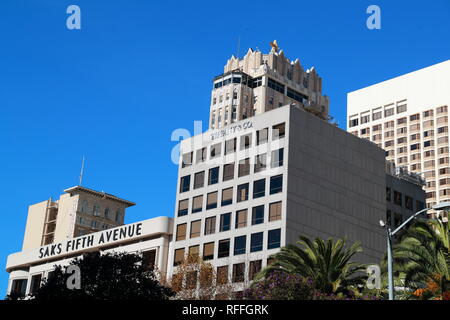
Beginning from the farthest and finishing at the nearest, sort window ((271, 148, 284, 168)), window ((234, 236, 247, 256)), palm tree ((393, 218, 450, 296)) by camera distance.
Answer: window ((271, 148, 284, 168)) < window ((234, 236, 247, 256)) < palm tree ((393, 218, 450, 296))

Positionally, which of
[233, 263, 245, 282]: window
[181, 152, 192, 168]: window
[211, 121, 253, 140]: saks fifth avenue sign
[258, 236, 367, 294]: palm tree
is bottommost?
[258, 236, 367, 294]: palm tree

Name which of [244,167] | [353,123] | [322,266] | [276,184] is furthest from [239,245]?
[353,123]

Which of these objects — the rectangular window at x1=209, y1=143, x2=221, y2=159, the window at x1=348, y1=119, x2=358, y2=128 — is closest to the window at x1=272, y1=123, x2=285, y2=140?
the rectangular window at x1=209, y1=143, x2=221, y2=159

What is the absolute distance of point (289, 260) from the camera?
51188 mm

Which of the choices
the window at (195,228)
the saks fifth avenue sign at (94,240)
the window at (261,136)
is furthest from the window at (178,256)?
the window at (261,136)

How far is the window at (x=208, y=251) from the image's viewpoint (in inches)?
3243

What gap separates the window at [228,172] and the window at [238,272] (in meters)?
11.0

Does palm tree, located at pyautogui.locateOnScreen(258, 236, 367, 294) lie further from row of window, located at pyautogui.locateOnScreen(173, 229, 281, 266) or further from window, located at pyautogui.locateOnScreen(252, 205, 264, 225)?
window, located at pyautogui.locateOnScreen(252, 205, 264, 225)

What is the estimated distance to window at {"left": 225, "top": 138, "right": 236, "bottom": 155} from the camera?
283 feet

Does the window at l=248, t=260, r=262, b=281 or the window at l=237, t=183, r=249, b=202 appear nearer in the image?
the window at l=248, t=260, r=262, b=281

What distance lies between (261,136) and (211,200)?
9.51m

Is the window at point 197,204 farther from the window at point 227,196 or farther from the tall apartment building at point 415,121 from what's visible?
the tall apartment building at point 415,121
